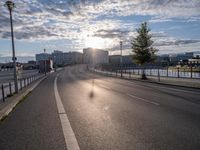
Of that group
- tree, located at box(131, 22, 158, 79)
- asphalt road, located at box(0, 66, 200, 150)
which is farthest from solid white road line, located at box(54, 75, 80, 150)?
tree, located at box(131, 22, 158, 79)

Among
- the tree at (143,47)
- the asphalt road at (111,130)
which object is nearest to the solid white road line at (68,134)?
the asphalt road at (111,130)

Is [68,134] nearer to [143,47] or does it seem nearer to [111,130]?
[111,130]

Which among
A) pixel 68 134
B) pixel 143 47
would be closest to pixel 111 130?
pixel 68 134

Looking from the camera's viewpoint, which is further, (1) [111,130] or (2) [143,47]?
(2) [143,47]

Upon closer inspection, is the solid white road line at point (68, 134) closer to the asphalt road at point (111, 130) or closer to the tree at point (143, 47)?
the asphalt road at point (111, 130)

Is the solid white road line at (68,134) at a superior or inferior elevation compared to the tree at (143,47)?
inferior

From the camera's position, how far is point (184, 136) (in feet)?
22.0

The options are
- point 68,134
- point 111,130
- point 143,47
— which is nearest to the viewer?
point 68,134

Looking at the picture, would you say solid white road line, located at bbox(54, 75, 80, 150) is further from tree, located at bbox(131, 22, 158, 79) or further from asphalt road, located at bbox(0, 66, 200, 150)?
tree, located at bbox(131, 22, 158, 79)

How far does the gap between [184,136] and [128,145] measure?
1556mm

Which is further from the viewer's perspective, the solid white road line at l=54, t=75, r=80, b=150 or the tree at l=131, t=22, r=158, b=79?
the tree at l=131, t=22, r=158, b=79

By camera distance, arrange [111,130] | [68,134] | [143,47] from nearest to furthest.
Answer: [68,134], [111,130], [143,47]

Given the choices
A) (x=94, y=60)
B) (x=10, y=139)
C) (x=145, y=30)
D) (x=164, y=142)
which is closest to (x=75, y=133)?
(x=10, y=139)

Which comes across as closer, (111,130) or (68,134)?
(68,134)
